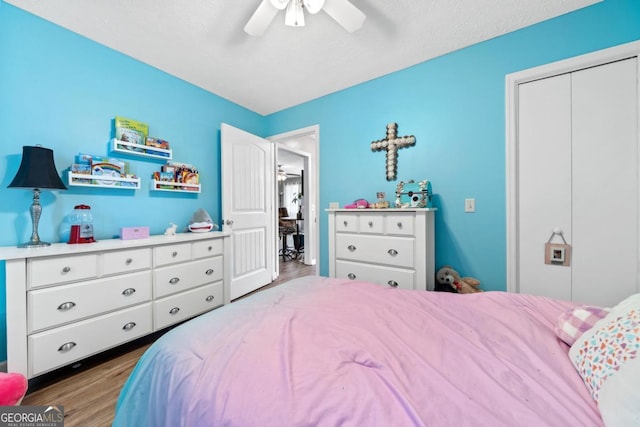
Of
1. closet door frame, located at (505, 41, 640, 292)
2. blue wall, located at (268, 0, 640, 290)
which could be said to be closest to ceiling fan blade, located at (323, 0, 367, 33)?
blue wall, located at (268, 0, 640, 290)

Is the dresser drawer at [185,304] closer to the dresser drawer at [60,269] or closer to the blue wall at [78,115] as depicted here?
the dresser drawer at [60,269]

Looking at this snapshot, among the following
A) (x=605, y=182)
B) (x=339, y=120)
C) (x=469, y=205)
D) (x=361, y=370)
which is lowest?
(x=361, y=370)

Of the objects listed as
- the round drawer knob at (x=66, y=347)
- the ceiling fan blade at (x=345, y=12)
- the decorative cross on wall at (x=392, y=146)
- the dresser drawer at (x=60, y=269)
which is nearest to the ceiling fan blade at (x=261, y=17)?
the ceiling fan blade at (x=345, y=12)

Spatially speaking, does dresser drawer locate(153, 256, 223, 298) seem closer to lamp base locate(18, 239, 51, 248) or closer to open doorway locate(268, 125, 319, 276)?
lamp base locate(18, 239, 51, 248)

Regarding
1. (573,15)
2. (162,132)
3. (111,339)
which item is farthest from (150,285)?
(573,15)

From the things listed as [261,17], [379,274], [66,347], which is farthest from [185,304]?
[261,17]

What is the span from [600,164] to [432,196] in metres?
1.10

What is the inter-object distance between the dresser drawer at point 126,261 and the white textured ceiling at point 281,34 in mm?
1683

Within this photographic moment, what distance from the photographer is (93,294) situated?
1609 millimetres

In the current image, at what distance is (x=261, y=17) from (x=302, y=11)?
265 millimetres

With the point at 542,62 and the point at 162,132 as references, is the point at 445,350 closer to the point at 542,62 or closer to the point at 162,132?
the point at 542,62

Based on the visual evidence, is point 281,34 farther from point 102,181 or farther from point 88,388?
point 88,388

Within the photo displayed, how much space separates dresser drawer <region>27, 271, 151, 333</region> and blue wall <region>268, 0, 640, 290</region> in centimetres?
222

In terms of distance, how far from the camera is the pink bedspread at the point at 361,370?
1.72ft
